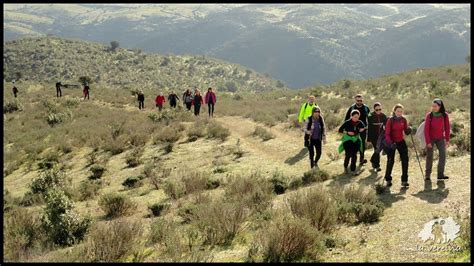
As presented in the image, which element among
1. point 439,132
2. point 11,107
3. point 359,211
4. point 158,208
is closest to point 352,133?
point 439,132

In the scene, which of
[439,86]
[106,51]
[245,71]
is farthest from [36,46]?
[439,86]

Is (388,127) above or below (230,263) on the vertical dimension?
above

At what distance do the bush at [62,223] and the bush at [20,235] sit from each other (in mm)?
248

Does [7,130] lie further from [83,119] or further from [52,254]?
[52,254]

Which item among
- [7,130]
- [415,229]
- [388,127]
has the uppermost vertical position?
[388,127]

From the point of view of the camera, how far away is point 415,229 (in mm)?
7039

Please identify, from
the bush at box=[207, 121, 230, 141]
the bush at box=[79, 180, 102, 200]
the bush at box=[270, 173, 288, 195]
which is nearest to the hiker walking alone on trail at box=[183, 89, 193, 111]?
the bush at box=[207, 121, 230, 141]

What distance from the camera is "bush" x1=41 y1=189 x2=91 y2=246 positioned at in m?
8.10

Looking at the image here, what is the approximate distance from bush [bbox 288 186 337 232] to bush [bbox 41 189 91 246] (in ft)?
14.2

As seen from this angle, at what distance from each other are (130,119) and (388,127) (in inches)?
763

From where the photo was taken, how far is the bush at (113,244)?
6.56 metres

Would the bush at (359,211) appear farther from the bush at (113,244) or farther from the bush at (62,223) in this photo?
the bush at (62,223)

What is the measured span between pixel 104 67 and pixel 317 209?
9625 cm

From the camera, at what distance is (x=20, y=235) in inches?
320
